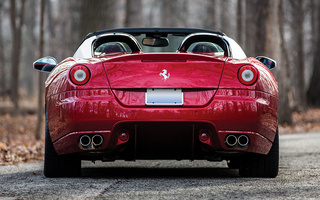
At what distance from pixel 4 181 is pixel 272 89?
2514 millimetres

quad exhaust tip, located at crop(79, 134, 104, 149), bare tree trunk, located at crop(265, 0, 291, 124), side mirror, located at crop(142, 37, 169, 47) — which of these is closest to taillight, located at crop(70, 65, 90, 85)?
quad exhaust tip, located at crop(79, 134, 104, 149)

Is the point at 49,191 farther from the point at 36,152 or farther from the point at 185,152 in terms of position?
the point at 36,152

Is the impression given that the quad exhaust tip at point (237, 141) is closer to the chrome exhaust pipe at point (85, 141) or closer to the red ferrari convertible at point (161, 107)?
the red ferrari convertible at point (161, 107)

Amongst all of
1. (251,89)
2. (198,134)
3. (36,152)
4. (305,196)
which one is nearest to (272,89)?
(251,89)

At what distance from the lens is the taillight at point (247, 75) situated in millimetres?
4555

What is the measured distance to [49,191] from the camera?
4.21 meters

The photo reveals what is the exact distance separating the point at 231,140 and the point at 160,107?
66 cm

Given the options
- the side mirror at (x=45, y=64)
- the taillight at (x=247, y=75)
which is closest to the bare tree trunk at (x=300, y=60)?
the side mirror at (x=45, y=64)

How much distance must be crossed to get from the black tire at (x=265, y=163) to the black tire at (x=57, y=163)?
1560mm

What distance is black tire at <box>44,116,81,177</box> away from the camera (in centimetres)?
490

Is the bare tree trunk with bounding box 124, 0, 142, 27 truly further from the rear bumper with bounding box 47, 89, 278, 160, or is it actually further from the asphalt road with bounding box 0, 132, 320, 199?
the rear bumper with bounding box 47, 89, 278, 160

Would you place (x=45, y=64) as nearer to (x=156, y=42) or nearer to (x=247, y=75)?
(x=156, y=42)

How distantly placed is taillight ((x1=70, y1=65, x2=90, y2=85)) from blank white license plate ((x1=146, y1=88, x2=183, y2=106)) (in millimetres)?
527

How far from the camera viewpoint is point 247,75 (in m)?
4.58
